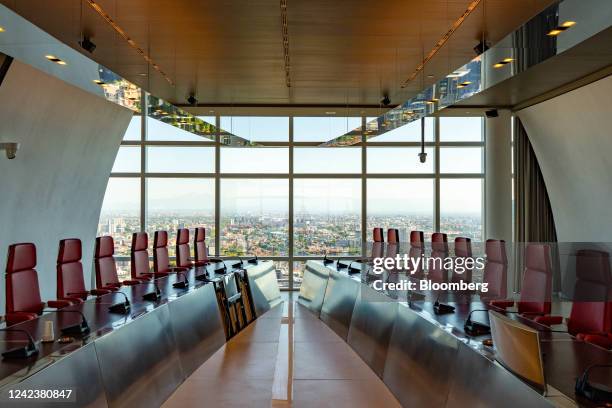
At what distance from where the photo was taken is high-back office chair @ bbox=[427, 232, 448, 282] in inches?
269

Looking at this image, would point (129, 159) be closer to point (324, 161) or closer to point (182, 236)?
point (182, 236)

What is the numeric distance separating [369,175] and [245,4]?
223 inches

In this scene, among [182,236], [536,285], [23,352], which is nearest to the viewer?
[23,352]

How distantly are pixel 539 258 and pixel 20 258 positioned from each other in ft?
16.0

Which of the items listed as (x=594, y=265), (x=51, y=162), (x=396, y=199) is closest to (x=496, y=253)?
(x=594, y=265)

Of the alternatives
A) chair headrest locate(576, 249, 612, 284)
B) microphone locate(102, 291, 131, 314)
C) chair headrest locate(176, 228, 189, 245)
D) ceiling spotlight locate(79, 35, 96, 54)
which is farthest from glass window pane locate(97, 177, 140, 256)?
chair headrest locate(576, 249, 612, 284)

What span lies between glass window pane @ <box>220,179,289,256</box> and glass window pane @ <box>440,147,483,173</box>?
10.4ft

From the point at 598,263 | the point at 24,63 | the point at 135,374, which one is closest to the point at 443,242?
the point at 598,263

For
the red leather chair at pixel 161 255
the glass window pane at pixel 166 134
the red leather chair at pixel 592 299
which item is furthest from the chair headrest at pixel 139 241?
the red leather chair at pixel 592 299

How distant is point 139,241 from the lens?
645cm

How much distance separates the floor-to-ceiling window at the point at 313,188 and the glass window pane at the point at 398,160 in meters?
0.02

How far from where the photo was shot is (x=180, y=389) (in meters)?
3.87

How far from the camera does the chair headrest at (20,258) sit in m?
4.25

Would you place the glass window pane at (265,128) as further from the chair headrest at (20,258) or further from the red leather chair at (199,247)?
the chair headrest at (20,258)
